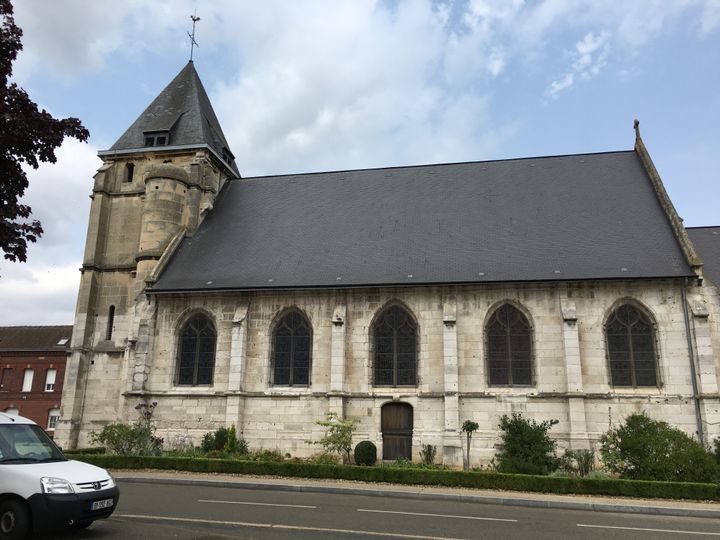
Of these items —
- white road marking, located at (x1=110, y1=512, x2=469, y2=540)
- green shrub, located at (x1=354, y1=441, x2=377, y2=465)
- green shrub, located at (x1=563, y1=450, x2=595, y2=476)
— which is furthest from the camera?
green shrub, located at (x1=354, y1=441, x2=377, y2=465)

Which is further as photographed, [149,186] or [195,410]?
[149,186]

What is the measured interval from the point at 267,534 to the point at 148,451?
39.3 feet

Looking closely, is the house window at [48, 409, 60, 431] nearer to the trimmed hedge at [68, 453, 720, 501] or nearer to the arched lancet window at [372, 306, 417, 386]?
the trimmed hedge at [68, 453, 720, 501]

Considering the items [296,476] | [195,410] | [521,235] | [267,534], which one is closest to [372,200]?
[521,235]

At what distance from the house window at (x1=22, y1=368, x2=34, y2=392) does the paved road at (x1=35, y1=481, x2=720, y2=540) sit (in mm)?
30045

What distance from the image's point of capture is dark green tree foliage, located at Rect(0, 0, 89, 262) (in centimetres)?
882

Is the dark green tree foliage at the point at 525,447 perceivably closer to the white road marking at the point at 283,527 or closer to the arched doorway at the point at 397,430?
the arched doorway at the point at 397,430

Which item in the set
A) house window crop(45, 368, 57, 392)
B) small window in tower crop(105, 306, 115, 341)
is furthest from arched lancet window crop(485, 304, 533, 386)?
house window crop(45, 368, 57, 392)

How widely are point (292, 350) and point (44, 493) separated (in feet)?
46.6

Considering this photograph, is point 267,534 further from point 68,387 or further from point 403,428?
point 68,387

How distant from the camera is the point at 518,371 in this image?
19531mm

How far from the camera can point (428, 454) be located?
18.5 m

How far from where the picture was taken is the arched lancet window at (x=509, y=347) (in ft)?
64.0

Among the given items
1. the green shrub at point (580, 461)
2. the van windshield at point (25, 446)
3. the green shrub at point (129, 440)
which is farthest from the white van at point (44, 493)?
the green shrub at point (580, 461)
